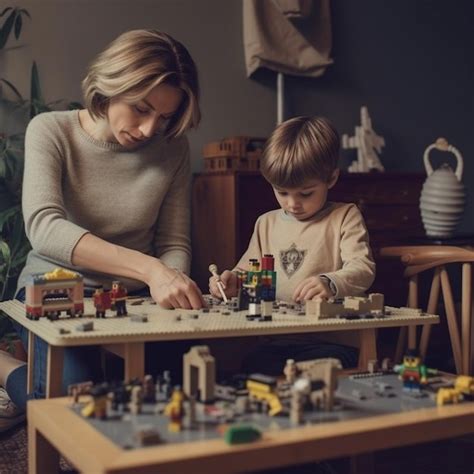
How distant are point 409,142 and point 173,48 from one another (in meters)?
2.07

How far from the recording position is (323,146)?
2.04 m

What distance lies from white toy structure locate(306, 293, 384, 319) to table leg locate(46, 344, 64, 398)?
1.66 ft

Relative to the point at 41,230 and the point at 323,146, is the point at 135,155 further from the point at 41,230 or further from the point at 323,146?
the point at 323,146

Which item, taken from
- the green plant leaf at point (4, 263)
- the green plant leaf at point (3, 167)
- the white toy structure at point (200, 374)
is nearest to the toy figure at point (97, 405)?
the white toy structure at point (200, 374)

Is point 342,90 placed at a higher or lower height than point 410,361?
higher

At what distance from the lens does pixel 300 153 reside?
2002 millimetres

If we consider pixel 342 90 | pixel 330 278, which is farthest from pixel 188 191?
pixel 342 90

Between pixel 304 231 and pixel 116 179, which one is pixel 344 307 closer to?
pixel 304 231

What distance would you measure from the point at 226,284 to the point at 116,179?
447 millimetres

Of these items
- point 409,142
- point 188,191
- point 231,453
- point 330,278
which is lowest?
point 231,453

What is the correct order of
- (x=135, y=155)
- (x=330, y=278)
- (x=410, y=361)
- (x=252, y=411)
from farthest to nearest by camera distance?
(x=135, y=155), (x=330, y=278), (x=410, y=361), (x=252, y=411)

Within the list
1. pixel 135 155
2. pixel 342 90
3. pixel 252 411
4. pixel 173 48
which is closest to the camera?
pixel 252 411

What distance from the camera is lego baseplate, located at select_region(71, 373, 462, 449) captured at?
3.61 ft

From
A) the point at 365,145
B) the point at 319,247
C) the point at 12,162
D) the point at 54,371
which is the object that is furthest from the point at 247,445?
the point at 365,145
